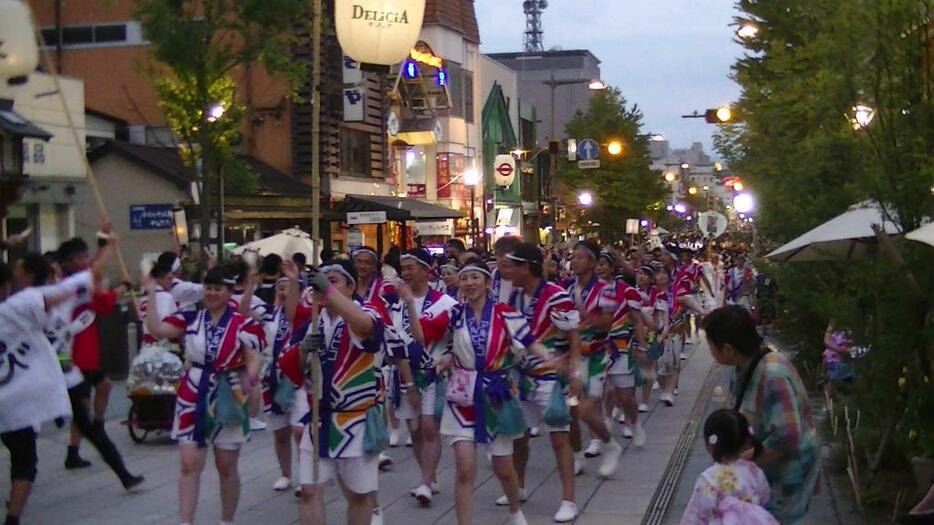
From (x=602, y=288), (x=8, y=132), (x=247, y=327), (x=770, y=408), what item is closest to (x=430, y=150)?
(x=8, y=132)

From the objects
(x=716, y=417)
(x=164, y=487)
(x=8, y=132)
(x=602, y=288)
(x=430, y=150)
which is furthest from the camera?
(x=430, y=150)

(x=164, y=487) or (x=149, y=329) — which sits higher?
(x=149, y=329)

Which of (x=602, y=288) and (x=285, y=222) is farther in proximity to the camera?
(x=285, y=222)

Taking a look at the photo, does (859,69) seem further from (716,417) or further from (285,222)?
(285,222)

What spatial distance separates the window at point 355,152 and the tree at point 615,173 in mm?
18717

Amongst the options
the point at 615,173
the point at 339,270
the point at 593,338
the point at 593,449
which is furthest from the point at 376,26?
the point at 615,173

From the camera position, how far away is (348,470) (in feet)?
23.5

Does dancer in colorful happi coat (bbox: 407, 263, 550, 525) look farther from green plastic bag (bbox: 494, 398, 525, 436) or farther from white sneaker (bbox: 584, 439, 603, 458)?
white sneaker (bbox: 584, 439, 603, 458)

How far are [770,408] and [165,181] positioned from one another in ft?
88.3

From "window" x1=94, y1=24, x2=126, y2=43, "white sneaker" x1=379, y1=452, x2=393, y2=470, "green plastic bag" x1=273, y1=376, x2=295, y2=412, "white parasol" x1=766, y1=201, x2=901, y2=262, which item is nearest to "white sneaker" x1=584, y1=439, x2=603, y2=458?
"white sneaker" x1=379, y1=452, x2=393, y2=470

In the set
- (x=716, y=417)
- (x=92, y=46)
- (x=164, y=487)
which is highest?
(x=92, y=46)

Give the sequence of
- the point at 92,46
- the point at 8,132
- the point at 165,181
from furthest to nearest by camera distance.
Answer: the point at 92,46 → the point at 165,181 → the point at 8,132

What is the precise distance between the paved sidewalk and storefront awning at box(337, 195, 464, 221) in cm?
1971

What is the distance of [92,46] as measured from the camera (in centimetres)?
3703
